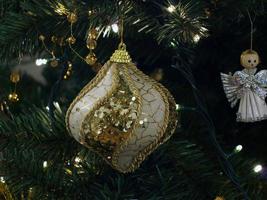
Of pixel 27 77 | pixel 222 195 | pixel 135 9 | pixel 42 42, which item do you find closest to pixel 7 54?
pixel 42 42

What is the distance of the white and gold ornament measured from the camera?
426 mm

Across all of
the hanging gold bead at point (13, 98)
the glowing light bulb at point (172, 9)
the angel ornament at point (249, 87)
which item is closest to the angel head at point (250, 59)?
the angel ornament at point (249, 87)

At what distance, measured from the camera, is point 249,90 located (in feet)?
1.75

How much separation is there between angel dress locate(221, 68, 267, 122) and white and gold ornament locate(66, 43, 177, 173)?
111 millimetres

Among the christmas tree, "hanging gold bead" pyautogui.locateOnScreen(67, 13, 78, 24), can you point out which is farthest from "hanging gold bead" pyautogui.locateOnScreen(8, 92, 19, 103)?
"hanging gold bead" pyautogui.locateOnScreen(67, 13, 78, 24)

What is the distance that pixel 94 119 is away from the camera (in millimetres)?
429

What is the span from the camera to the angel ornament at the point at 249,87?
53cm

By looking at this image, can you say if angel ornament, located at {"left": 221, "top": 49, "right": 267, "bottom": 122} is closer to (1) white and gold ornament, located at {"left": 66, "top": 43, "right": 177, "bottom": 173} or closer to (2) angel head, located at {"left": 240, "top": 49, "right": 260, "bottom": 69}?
(2) angel head, located at {"left": 240, "top": 49, "right": 260, "bottom": 69}

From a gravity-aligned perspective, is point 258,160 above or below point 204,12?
below

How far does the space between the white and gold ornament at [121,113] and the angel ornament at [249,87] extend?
0.11 metres

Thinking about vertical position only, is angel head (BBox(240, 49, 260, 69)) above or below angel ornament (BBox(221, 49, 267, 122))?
above

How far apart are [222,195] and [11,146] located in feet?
0.75

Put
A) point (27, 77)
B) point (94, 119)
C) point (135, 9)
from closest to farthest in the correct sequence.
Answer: point (94, 119)
point (135, 9)
point (27, 77)

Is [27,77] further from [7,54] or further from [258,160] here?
[258,160]
